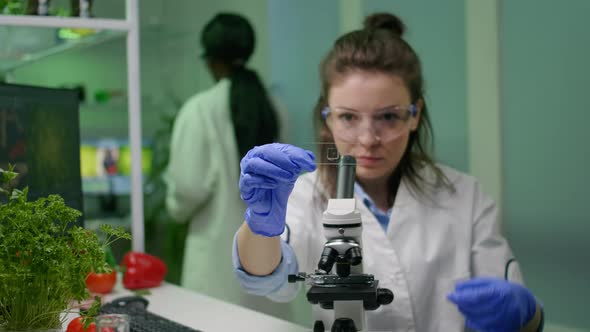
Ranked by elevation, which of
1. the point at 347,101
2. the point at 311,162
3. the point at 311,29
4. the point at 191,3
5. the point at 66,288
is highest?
the point at 191,3

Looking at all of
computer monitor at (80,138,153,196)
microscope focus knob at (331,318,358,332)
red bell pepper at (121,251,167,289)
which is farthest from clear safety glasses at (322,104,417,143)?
computer monitor at (80,138,153,196)

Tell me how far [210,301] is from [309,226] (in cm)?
39

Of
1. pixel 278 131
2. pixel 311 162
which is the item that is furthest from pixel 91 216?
pixel 311 162

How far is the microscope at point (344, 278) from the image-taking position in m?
1.12

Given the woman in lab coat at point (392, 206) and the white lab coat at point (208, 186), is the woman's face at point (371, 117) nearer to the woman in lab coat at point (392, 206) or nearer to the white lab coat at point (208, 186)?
the woman in lab coat at point (392, 206)

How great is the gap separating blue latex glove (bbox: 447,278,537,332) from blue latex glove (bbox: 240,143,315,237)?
13.5 inches

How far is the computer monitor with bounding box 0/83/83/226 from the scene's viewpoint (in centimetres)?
159

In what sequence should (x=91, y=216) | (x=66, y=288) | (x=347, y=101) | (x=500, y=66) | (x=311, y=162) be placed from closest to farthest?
(x=66, y=288), (x=311, y=162), (x=347, y=101), (x=500, y=66), (x=91, y=216)

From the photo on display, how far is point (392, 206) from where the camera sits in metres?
1.72

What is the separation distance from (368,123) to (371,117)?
2 centimetres

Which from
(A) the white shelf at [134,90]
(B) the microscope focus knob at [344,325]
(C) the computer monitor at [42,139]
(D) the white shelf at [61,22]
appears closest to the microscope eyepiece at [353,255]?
(B) the microscope focus knob at [344,325]

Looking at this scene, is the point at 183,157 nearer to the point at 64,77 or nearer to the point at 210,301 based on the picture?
the point at 210,301

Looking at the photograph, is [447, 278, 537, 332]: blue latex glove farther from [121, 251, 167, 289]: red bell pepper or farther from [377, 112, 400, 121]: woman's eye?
[121, 251, 167, 289]: red bell pepper

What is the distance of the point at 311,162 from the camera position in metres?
1.22
